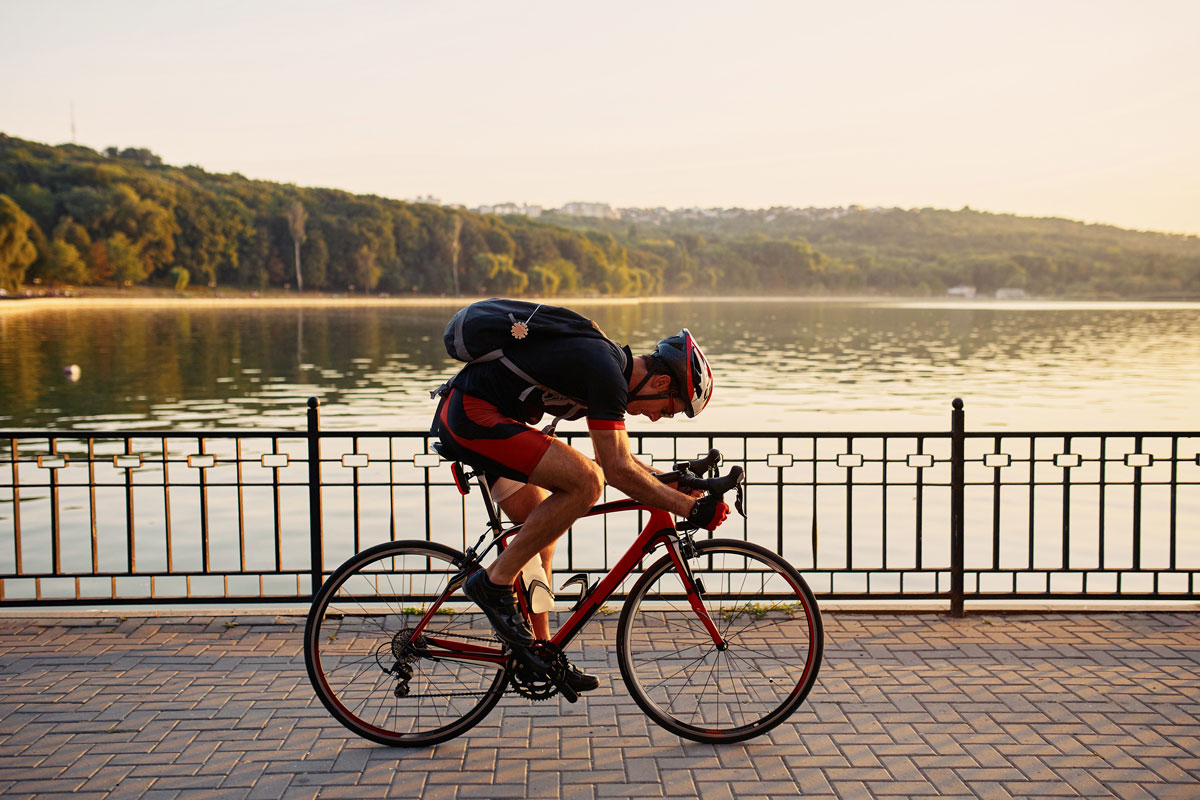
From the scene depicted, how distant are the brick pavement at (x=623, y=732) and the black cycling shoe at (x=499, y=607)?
479 millimetres

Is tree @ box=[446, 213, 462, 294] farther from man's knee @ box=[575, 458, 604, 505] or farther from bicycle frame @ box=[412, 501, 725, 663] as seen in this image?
man's knee @ box=[575, 458, 604, 505]

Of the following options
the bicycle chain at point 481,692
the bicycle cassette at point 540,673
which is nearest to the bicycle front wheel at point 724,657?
the bicycle cassette at point 540,673

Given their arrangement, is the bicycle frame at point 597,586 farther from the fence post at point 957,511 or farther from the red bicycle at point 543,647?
the fence post at point 957,511

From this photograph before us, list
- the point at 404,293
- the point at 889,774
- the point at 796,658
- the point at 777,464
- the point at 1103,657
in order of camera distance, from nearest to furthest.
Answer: the point at 889,774 → the point at 796,658 → the point at 1103,657 → the point at 777,464 → the point at 404,293

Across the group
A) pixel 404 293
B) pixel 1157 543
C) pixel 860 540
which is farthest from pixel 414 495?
pixel 404 293

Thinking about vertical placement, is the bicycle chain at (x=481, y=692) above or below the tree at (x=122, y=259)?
below

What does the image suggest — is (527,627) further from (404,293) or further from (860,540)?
(404,293)

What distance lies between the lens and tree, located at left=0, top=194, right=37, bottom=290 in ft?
343

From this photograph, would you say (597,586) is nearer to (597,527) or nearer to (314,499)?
(314,499)

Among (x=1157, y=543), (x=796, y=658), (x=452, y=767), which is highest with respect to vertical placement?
(x=796, y=658)

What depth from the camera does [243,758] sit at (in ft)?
14.0

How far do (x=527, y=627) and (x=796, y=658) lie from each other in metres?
1.15

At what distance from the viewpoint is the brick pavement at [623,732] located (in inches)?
159

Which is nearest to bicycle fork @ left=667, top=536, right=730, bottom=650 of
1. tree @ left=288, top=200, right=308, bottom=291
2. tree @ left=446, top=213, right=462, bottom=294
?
tree @ left=288, top=200, right=308, bottom=291
